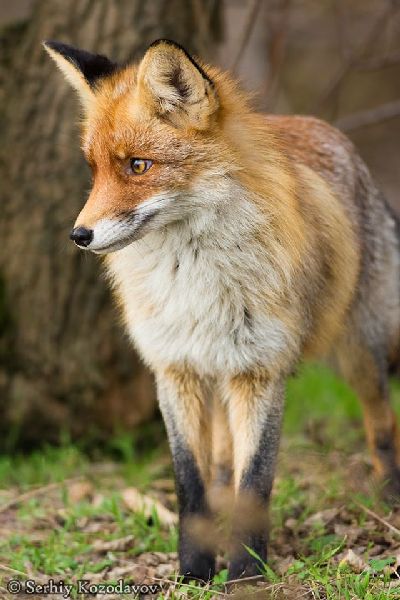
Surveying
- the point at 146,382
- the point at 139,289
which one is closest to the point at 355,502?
the point at 139,289

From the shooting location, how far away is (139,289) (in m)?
4.34

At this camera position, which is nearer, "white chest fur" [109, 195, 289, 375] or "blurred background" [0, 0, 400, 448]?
"white chest fur" [109, 195, 289, 375]

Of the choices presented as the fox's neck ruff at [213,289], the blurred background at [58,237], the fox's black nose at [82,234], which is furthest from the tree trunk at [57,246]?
the fox's black nose at [82,234]

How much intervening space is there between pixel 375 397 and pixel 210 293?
182 centimetres

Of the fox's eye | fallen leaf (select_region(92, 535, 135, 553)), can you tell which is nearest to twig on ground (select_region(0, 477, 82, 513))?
fallen leaf (select_region(92, 535, 135, 553))

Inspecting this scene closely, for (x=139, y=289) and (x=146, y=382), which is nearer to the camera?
(x=139, y=289)

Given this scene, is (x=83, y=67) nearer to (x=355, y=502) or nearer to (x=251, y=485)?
(x=251, y=485)

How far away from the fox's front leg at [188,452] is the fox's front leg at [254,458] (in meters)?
0.19

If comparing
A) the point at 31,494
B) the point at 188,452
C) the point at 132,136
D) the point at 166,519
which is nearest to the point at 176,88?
the point at 132,136

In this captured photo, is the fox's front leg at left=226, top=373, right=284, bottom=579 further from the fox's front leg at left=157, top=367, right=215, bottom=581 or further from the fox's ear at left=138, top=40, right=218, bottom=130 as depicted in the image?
the fox's ear at left=138, top=40, right=218, bottom=130

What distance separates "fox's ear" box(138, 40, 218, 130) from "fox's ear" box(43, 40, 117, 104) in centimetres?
54

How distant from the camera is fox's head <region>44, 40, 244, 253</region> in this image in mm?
3760

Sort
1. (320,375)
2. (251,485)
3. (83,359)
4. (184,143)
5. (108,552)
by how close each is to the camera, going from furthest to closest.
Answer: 1. (320,375)
2. (83,359)
3. (108,552)
4. (251,485)
5. (184,143)

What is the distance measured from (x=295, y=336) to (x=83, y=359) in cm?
284
